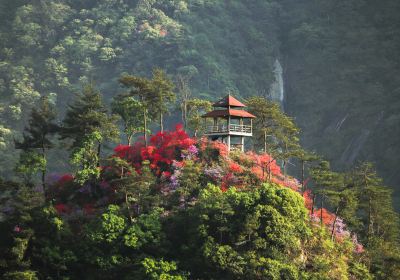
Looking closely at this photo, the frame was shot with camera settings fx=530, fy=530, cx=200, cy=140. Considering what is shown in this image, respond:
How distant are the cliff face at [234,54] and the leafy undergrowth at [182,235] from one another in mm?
58213

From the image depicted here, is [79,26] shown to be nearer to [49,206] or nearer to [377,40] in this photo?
[377,40]

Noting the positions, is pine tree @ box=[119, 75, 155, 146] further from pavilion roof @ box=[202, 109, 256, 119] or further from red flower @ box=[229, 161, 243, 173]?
red flower @ box=[229, 161, 243, 173]

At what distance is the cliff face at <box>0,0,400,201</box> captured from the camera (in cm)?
10700

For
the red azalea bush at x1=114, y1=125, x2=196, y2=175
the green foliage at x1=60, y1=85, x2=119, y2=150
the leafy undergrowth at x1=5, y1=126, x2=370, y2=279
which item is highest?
the green foliage at x1=60, y1=85, x2=119, y2=150

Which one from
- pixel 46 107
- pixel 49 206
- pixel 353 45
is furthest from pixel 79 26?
pixel 49 206

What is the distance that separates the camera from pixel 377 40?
382 feet

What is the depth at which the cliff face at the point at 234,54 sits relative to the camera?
107 m

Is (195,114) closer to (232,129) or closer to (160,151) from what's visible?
(232,129)

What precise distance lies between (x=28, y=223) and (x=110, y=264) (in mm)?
7036

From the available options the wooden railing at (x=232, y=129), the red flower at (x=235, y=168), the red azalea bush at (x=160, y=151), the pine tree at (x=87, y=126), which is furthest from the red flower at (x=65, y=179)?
the red flower at (x=235, y=168)

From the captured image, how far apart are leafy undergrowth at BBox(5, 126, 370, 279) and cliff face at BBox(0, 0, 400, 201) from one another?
58213mm

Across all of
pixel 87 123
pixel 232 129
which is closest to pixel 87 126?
pixel 87 123

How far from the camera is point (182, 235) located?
4288cm

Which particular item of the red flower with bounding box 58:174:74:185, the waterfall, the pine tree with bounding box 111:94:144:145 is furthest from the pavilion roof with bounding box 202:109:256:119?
the waterfall
